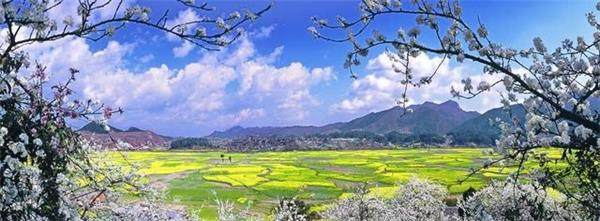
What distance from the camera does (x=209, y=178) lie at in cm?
10944

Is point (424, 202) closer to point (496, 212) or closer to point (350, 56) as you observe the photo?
point (496, 212)

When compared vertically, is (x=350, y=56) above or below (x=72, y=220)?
above

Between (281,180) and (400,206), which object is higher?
(400,206)

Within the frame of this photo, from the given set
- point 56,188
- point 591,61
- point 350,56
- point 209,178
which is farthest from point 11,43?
point 209,178

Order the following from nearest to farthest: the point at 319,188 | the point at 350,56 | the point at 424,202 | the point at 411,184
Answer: the point at 350,56, the point at 424,202, the point at 411,184, the point at 319,188

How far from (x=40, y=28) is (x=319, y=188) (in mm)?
88724

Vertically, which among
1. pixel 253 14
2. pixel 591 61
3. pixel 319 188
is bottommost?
pixel 319 188

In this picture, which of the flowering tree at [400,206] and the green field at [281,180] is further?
the green field at [281,180]

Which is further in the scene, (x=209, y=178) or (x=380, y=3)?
(x=209, y=178)

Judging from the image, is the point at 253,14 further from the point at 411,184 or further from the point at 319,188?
the point at 319,188

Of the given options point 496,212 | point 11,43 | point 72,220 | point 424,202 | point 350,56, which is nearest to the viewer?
point 11,43

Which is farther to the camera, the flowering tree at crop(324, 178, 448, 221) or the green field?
the green field

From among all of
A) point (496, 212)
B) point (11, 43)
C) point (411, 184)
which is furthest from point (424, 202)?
point (11, 43)

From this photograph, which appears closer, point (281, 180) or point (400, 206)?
point (400, 206)
